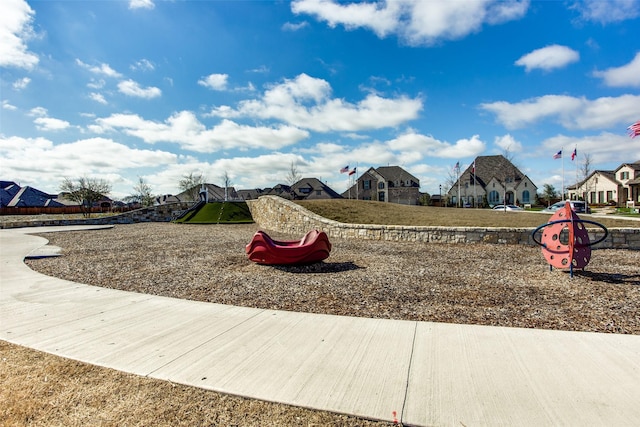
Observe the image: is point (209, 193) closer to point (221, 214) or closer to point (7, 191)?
point (7, 191)

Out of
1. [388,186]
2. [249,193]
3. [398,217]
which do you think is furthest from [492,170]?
[249,193]

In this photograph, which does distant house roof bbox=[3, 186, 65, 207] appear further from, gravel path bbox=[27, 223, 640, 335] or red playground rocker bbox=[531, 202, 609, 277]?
red playground rocker bbox=[531, 202, 609, 277]

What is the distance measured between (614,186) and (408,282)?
65825 mm

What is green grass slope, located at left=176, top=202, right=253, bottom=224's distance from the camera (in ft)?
96.7

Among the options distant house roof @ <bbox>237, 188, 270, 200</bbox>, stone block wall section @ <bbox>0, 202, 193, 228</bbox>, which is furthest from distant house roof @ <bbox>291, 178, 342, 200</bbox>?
stone block wall section @ <bbox>0, 202, 193, 228</bbox>

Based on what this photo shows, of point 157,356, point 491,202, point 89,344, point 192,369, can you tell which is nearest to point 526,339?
point 192,369

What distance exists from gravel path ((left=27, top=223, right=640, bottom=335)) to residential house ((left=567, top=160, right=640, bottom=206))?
51.7m

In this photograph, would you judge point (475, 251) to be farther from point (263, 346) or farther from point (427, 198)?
point (427, 198)

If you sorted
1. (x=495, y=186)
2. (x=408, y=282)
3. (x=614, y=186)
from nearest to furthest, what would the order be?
(x=408, y=282) < (x=614, y=186) < (x=495, y=186)

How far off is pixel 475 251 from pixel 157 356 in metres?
10.4

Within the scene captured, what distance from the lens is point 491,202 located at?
62.1 metres

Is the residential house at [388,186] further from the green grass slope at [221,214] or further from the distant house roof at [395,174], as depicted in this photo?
the green grass slope at [221,214]

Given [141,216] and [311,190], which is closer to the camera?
[141,216]

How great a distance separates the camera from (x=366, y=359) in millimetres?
3600
